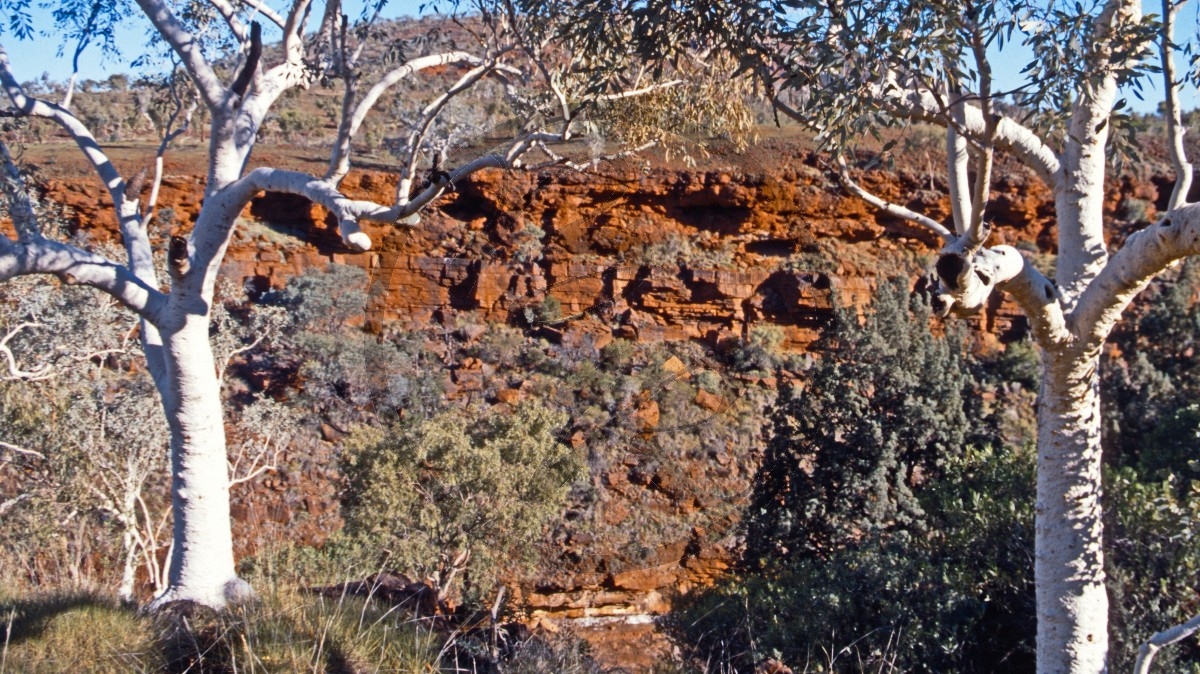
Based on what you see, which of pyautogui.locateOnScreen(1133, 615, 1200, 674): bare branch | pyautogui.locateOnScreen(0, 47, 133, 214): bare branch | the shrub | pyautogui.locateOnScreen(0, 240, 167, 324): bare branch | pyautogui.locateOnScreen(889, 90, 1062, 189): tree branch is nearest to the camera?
pyautogui.locateOnScreen(1133, 615, 1200, 674): bare branch

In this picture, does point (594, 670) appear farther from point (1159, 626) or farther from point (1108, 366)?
point (1108, 366)

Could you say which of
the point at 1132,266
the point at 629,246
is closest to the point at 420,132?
the point at 1132,266

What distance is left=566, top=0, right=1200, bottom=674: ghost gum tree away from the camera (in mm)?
3535

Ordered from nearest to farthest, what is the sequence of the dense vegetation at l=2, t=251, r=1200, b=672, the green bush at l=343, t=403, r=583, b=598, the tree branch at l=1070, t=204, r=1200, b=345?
the tree branch at l=1070, t=204, r=1200, b=345 < the dense vegetation at l=2, t=251, r=1200, b=672 < the green bush at l=343, t=403, r=583, b=598

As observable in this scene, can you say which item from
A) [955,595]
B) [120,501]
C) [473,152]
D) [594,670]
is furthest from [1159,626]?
[473,152]

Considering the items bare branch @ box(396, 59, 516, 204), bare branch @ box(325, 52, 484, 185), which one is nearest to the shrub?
bare branch @ box(396, 59, 516, 204)

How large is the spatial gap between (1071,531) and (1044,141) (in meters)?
1.75

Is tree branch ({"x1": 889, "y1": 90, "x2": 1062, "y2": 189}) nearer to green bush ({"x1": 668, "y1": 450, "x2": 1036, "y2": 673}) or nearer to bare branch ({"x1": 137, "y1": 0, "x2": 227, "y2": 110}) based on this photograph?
green bush ({"x1": 668, "y1": 450, "x2": 1036, "y2": 673})

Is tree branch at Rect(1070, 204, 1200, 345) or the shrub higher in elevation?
the shrub

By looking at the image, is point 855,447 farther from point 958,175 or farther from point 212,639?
point 212,639

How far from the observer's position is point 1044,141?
4.33 meters

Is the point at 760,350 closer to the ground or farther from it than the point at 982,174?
farther from it

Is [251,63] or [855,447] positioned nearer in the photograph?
[251,63]

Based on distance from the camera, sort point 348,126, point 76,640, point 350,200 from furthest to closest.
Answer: point 348,126, point 350,200, point 76,640
